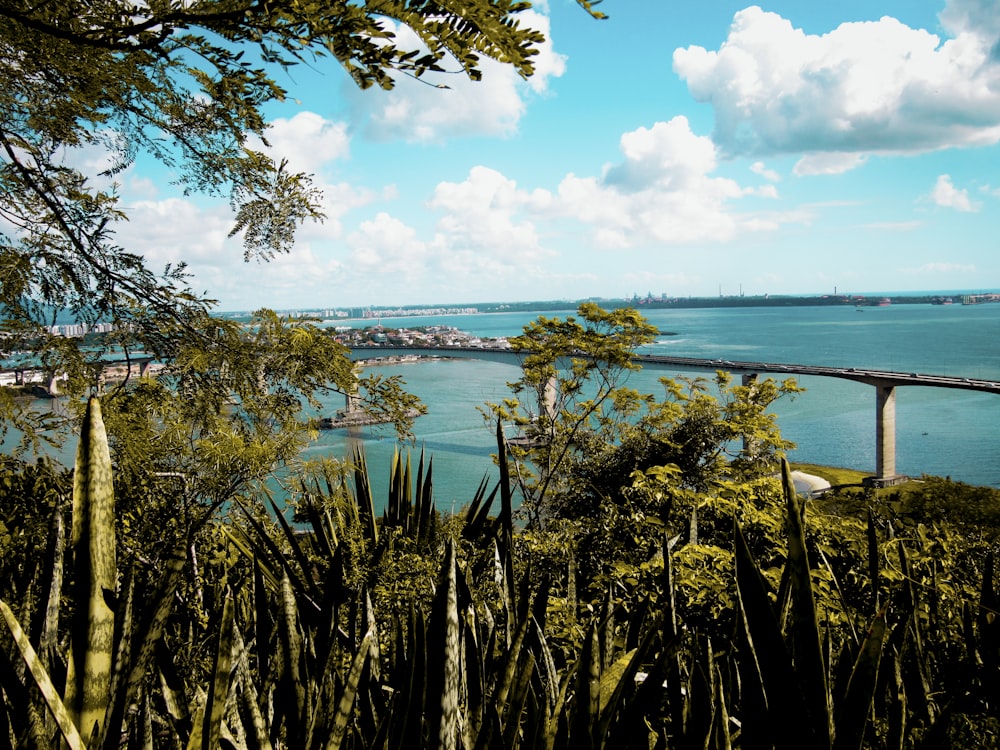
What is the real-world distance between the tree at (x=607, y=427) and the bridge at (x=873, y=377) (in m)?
9.87

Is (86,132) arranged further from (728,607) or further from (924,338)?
(924,338)

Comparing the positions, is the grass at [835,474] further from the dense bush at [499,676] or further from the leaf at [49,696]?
the leaf at [49,696]

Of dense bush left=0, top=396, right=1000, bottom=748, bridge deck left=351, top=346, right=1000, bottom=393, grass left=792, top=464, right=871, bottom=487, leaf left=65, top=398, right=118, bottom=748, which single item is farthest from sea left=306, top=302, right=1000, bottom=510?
leaf left=65, top=398, right=118, bottom=748

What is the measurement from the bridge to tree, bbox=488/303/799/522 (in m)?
9.87

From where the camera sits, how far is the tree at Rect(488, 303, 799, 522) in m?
12.1

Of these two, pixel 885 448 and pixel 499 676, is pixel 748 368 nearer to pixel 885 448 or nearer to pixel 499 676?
pixel 885 448

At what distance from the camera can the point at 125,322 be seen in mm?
5148

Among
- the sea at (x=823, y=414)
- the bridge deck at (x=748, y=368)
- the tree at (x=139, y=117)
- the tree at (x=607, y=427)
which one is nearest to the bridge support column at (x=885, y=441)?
the bridge deck at (x=748, y=368)

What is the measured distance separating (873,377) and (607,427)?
862 inches

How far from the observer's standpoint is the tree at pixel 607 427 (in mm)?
12125

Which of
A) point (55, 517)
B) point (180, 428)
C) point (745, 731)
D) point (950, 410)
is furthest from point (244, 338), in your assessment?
point (950, 410)

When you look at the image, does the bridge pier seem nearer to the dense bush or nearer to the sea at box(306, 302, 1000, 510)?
the sea at box(306, 302, 1000, 510)

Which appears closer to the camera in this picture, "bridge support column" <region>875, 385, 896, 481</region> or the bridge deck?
"bridge support column" <region>875, 385, 896, 481</region>

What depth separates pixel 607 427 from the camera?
14.5 m
